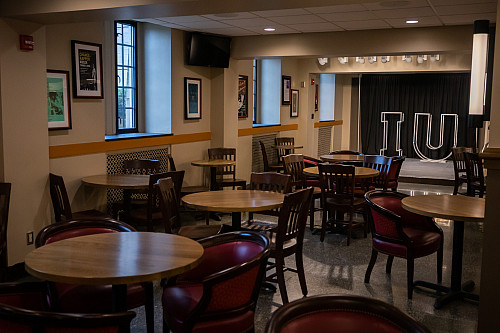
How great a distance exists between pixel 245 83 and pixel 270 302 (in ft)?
18.2

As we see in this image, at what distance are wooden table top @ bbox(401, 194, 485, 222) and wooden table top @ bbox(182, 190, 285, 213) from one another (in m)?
1.04

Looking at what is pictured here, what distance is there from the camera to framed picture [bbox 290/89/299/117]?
10617mm

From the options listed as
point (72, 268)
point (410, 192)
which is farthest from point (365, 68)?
point (72, 268)

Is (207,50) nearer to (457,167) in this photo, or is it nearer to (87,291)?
(457,167)

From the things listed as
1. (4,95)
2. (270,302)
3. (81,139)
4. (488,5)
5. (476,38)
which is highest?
(488,5)

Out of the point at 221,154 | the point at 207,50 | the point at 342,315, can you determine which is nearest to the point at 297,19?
the point at 207,50

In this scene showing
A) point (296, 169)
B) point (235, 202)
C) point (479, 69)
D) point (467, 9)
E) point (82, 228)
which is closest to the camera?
point (82, 228)

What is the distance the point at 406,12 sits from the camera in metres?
5.61

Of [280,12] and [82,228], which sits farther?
[280,12]

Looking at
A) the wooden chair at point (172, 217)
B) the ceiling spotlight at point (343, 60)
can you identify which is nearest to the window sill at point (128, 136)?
the wooden chair at point (172, 217)

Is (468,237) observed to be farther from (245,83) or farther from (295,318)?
(295,318)

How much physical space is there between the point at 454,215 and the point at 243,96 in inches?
223

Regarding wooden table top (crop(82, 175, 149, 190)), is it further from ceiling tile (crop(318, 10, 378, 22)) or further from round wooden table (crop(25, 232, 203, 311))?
ceiling tile (crop(318, 10, 378, 22))

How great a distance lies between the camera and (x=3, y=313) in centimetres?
184
